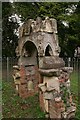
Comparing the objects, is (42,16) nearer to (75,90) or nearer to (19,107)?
(75,90)

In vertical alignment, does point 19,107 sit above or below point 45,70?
below

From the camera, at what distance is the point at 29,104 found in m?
11.2

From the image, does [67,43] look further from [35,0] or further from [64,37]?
[35,0]

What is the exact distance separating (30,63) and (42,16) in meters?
8.99

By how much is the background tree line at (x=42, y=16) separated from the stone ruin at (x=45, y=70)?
8.58 metres

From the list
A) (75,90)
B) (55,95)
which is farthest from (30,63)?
(75,90)

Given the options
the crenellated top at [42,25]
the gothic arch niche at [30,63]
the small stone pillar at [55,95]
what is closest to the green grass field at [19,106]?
the small stone pillar at [55,95]

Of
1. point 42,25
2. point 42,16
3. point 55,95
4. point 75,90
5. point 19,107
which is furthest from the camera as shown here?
point 42,16

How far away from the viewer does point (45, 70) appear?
→ 32.5 feet

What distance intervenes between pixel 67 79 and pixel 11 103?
2466 millimetres

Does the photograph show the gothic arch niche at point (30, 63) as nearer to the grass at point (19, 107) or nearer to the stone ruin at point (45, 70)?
the stone ruin at point (45, 70)

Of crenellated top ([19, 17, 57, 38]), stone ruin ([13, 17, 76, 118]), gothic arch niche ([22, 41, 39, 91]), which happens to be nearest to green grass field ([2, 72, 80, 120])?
stone ruin ([13, 17, 76, 118])

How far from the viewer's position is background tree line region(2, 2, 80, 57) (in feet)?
68.9

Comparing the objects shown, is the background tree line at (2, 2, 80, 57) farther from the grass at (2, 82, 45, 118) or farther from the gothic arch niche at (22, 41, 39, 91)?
the grass at (2, 82, 45, 118)
